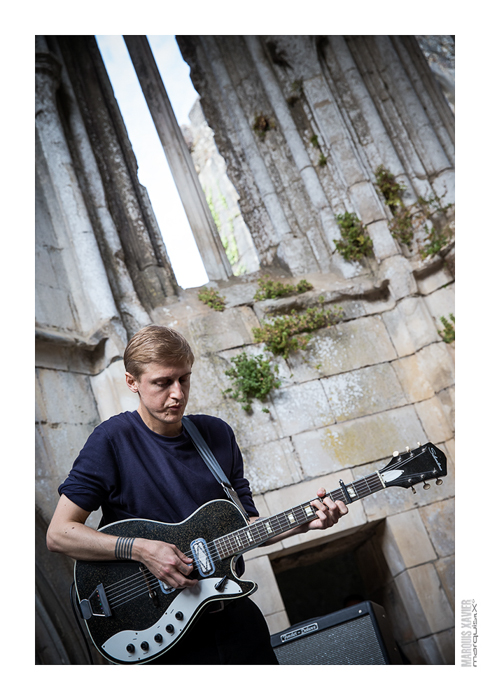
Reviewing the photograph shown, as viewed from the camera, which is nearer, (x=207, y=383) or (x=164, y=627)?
(x=164, y=627)

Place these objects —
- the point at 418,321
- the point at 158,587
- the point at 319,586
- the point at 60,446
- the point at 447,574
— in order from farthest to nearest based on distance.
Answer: the point at 319,586 → the point at 418,321 → the point at 447,574 → the point at 60,446 → the point at 158,587

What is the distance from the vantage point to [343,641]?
2.35m

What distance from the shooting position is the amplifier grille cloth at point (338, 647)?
7.60ft

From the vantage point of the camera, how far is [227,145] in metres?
5.26

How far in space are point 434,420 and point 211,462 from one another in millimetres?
2491

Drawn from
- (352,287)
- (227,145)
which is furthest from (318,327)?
(227,145)

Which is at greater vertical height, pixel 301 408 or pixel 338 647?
pixel 301 408

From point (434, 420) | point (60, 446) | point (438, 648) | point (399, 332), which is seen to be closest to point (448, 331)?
point (399, 332)

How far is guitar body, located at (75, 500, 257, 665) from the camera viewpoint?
5.62 feet

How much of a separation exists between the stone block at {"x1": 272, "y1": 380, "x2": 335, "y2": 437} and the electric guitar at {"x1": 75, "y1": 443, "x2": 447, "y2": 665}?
2114 mm

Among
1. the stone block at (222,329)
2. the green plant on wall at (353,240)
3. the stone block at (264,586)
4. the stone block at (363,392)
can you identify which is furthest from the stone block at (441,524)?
the green plant on wall at (353,240)

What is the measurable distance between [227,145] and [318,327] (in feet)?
6.88

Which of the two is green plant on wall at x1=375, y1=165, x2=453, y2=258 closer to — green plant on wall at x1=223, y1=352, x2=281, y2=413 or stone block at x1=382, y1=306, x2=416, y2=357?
stone block at x1=382, y1=306, x2=416, y2=357

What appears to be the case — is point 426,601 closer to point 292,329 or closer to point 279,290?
point 292,329
